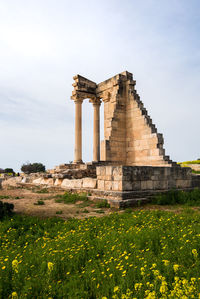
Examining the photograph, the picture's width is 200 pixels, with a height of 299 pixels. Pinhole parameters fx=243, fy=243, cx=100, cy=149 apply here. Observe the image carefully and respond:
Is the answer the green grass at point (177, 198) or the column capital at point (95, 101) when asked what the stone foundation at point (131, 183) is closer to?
the green grass at point (177, 198)

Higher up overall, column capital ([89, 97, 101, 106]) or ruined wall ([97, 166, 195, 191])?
column capital ([89, 97, 101, 106])

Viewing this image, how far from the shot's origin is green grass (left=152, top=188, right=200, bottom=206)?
9.39 metres

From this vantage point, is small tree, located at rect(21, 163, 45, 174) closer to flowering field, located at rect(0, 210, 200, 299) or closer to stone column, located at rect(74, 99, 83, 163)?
stone column, located at rect(74, 99, 83, 163)

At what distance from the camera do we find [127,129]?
54.2 feet

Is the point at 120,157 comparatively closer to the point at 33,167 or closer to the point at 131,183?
the point at 131,183

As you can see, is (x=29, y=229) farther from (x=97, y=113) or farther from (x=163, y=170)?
(x=97, y=113)

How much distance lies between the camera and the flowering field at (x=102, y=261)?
2926 mm

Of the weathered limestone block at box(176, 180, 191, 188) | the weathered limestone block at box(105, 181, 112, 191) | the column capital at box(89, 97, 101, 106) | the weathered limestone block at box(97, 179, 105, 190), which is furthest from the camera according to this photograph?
A: the column capital at box(89, 97, 101, 106)

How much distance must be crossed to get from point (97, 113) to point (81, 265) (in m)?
17.4

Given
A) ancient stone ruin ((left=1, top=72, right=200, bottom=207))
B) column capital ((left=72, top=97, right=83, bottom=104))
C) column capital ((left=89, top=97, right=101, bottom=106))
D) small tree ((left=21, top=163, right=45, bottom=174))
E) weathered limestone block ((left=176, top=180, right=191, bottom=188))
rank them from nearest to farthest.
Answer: ancient stone ruin ((left=1, top=72, right=200, bottom=207)) → weathered limestone block ((left=176, top=180, right=191, bottom=188)) → column capital ((left=72, top=97, right=83, bottom=104)) → column capital ((left=89, top=97, right=101, bottom=106)) → small tree ((left=21, top=163, right=45, bottom=174))

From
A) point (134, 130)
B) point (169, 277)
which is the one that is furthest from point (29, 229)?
point (134, 130)

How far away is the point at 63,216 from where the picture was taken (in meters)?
7.54

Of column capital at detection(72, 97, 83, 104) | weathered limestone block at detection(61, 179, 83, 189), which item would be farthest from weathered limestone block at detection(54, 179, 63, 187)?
column capital at detection(72, 97, 83, 104)

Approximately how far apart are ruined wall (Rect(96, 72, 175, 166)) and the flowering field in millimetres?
9237
